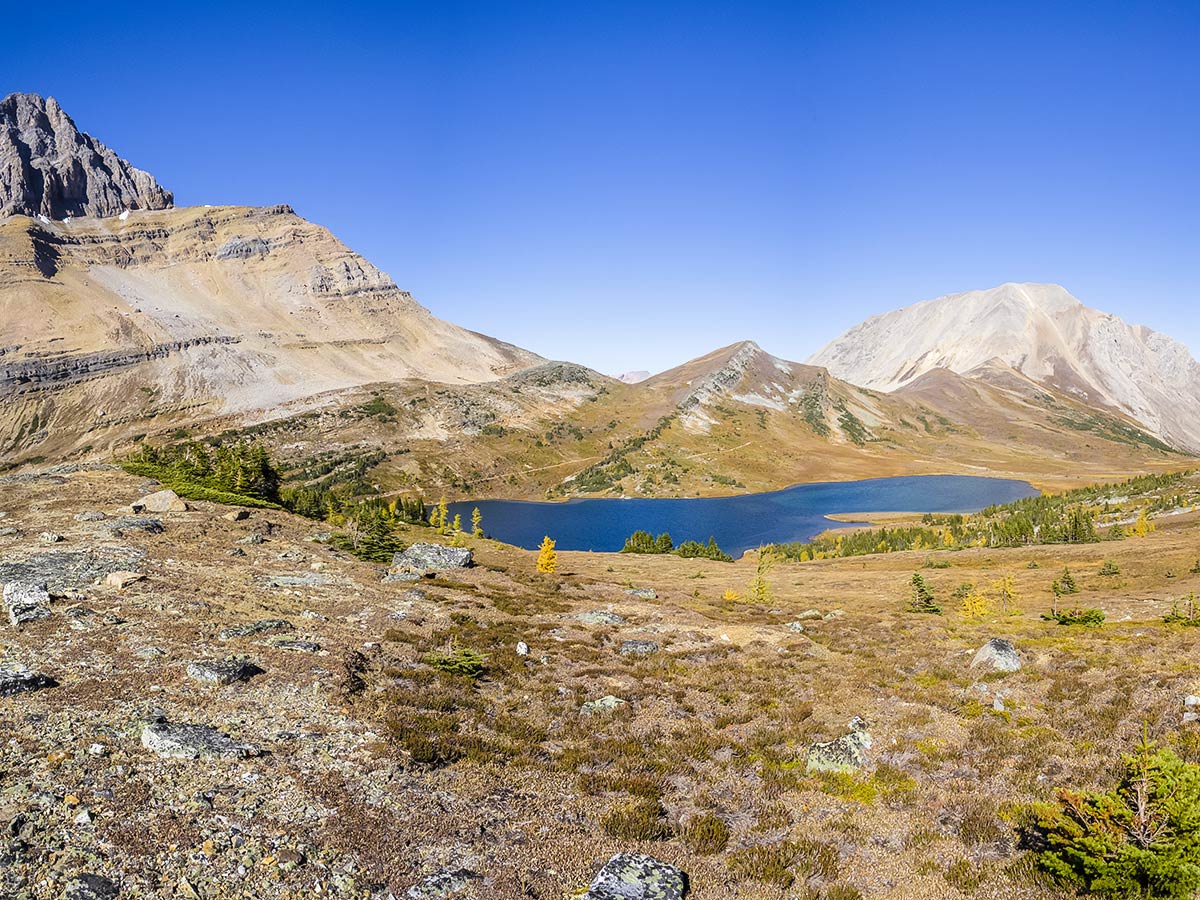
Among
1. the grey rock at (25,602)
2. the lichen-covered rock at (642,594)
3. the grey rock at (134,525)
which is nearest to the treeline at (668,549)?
the lichen-covered rock at (642,594)

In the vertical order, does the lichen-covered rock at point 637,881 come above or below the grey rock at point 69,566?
below

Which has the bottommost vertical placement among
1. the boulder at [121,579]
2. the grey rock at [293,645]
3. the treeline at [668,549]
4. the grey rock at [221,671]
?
the treeline at [668,549]

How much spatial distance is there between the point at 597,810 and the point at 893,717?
13.6 m

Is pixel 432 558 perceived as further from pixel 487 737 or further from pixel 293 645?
pixel 487 737

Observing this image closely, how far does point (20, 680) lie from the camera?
16.9 meters

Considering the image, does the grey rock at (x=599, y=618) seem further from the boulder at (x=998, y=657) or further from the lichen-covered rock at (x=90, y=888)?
the lichen-covered rock at (x=90, y=888)

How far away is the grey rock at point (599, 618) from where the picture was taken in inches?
1524

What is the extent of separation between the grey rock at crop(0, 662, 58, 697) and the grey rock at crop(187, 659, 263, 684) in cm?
345

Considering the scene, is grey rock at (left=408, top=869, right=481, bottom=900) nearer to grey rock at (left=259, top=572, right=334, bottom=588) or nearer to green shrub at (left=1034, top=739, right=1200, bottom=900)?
green shrub at (left=1034, top=739, right=1200, bottom=900)

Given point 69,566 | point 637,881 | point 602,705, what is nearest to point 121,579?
point 69,566

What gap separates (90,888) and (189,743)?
5.22m

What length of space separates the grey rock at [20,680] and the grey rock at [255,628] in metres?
5.89

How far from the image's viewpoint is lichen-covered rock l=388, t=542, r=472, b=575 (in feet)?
159

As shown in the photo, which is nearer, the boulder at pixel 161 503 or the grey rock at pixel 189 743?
the grey rock at pixel 189 743
